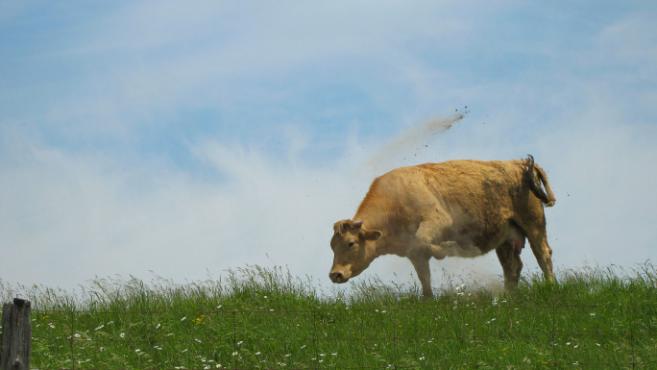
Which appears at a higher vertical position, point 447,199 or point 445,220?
point 447,199

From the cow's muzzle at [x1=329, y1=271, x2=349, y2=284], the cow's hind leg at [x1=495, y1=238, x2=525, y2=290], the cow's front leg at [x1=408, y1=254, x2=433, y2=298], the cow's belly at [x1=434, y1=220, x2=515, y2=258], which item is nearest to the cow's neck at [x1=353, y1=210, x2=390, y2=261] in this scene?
the cow's muzzle at [x1=329, y1=271, x2=349, y2=284]

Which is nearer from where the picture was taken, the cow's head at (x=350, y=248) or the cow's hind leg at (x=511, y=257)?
the cow's head at (x=350, y=248)

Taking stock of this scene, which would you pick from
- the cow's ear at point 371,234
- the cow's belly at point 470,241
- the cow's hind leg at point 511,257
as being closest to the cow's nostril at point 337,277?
the cow's ear at point 371,234

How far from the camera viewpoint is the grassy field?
1144 centimetres

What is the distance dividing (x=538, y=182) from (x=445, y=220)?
3071mm

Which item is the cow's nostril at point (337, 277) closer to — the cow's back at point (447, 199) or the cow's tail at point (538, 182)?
the cow's back at point (447, 199)

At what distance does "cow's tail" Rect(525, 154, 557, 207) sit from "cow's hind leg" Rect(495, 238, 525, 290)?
0.97 m

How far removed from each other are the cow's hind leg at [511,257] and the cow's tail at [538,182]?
0.97 m

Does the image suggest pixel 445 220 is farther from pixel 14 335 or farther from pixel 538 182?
pixel 14 335

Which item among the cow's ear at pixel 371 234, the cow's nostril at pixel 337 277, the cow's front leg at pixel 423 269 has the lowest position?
the cow's front leg at pixel 423 269

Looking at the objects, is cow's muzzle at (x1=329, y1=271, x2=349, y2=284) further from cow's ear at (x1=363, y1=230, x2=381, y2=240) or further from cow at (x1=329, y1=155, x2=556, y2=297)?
cow's ear at (x1=363, y1=230, x2=381, y2=240)

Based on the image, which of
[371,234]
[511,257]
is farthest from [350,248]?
[511,257]

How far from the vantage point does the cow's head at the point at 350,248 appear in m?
17.2

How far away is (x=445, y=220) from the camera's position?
17438mm
